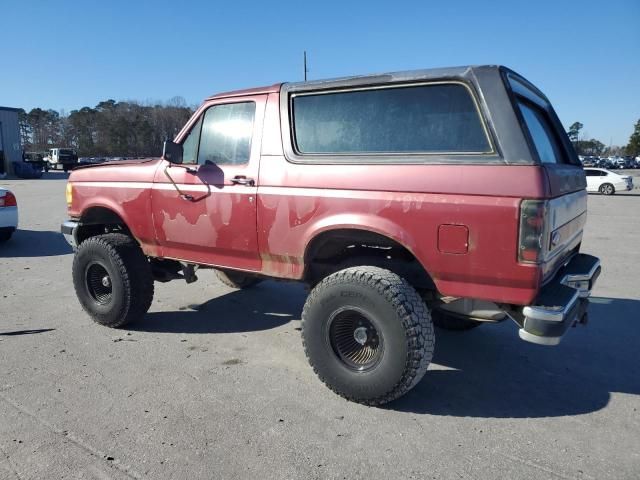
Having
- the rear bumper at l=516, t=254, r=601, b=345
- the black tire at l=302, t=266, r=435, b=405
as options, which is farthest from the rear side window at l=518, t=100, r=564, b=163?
the black tire at l=302, t=266, r=435, b=405

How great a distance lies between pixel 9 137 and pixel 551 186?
4378 centimetres

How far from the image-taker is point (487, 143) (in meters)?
2.86

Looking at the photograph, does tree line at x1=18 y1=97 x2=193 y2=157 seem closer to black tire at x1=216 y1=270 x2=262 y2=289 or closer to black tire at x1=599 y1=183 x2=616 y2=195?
black tire at x1=599 y1=183 x2=616 y2=195

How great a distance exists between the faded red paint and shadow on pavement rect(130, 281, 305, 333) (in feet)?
2.59

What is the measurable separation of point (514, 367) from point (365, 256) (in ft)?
5.01

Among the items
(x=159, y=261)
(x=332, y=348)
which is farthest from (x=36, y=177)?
Result: (x=332, y=348)

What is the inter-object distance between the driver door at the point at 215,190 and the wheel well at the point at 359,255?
0.48 metres

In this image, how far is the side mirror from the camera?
3912 mm

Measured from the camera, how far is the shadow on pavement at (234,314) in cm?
468

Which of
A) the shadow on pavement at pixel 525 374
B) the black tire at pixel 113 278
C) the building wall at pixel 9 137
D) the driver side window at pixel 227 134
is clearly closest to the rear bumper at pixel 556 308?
the shadow on pavement at pixel 525 374

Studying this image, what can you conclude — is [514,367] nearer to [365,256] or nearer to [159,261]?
[365,256]

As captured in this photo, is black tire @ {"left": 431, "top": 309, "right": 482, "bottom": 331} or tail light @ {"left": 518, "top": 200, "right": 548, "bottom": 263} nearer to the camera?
tail light @ {"left": 518, "top": 200, "right": 548, "bottom": 263}

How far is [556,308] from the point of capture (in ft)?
8.93

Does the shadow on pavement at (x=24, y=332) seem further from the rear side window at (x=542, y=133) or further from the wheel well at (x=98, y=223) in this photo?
the rear side window at (x=542, y=133)
